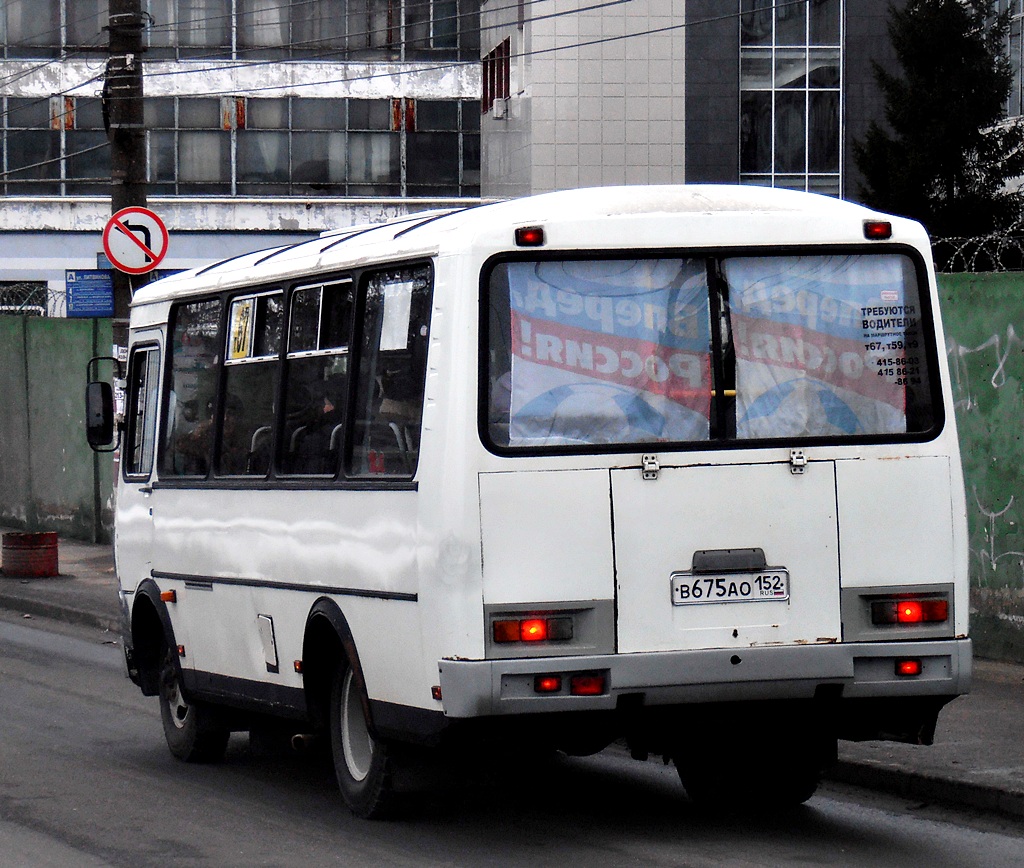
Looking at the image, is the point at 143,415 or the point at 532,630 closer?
the point at 532,630

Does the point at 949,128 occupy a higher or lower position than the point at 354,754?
higher

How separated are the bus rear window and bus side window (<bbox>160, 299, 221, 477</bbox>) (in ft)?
8.57

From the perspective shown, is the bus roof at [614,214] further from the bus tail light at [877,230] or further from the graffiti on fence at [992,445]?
the graffiti on fence at [992,445]

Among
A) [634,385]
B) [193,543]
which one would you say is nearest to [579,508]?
[634,385]

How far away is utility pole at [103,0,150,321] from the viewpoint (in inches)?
714

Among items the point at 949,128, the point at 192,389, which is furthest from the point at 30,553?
the point at 949,128

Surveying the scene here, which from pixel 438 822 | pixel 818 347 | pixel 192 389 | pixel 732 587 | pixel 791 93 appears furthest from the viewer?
pixel 791 93

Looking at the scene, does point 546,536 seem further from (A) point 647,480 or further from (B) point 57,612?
(B) point 57,612

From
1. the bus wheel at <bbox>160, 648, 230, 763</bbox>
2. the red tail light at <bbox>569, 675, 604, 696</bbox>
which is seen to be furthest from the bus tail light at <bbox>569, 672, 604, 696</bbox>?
the bus wheel at <bbox>160, 648, 230, 763</bbox>

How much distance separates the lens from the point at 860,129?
47.0 metres

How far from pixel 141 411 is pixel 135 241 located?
682cm

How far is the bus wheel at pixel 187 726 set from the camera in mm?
10352

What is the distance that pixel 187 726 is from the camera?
10484mm

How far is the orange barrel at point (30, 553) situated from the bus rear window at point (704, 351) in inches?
561
